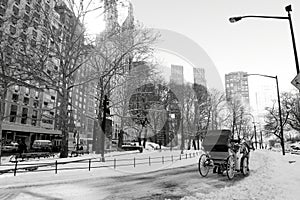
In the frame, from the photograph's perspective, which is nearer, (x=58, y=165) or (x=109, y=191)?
(x=109, y=191)

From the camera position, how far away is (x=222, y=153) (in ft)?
38.1

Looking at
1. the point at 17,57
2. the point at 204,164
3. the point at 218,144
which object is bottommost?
the point at 204,164

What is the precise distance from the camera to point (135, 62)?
81.4 feet

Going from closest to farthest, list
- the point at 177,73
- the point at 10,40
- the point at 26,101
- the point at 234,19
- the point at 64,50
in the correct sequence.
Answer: the point at 234,19 → the point at 10,40 → the point at 64,50 → the point at 177,73 → the point at 26,101

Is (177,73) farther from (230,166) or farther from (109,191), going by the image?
(109,191)

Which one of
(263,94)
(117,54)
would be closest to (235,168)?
(117,54)

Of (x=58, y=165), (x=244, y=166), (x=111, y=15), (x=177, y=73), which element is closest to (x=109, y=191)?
(x=244, y=166)

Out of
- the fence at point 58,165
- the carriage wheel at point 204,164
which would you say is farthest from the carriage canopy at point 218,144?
the fence at point 58,165

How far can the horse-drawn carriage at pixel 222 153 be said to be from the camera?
11.5 meters

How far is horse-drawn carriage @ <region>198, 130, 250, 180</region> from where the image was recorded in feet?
37.8

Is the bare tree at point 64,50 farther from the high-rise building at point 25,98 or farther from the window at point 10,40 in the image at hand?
the window at point 10,40

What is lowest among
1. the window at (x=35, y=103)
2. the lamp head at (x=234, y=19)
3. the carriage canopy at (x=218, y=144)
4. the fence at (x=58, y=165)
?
the fence at (x=58, y=165)

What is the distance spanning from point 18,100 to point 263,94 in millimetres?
72447

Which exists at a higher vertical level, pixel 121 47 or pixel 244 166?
pixel 121 47
